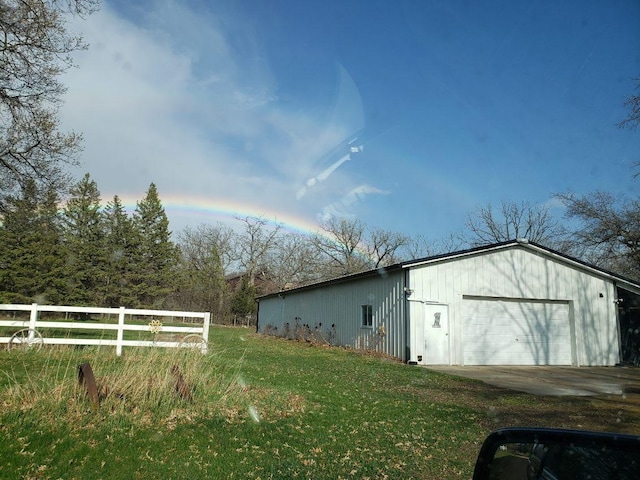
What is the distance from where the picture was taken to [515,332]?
57.6 ft

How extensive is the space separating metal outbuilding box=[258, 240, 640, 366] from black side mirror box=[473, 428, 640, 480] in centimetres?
1437

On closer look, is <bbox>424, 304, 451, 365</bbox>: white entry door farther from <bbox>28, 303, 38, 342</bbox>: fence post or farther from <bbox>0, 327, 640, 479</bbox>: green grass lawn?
<bbox>28, 303, 38, 342</bbox>: fence post

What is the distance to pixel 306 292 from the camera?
27.5 meters

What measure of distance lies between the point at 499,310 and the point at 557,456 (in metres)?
16.8

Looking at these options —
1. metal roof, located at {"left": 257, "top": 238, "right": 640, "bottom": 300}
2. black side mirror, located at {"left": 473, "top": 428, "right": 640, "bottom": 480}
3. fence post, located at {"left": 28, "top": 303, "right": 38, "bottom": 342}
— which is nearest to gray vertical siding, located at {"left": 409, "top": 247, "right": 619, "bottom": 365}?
metal roof, located at {"left": 257, "top": 238, "right": 640, "bottom": 300}

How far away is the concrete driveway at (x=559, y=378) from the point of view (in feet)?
36.9

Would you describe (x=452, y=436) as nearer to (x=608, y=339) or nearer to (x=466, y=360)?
(x=466, y=360)

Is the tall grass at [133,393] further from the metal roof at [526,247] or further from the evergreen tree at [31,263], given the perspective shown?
the evergreen tree at [31,263]

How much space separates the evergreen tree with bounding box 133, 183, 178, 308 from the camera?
4838 centimetres

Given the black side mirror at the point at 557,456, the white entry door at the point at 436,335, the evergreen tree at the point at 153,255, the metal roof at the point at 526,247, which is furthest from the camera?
the evergreen tree at the point at 153,255

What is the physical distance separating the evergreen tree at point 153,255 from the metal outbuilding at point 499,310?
33645 mm

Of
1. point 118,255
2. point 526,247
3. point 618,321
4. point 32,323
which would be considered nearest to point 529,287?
point 526,247

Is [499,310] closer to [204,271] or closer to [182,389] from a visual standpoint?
[182,389]

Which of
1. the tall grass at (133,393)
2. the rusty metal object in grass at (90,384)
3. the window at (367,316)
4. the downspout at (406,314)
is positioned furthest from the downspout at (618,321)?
the rusty metal object in grass at (90,384)
